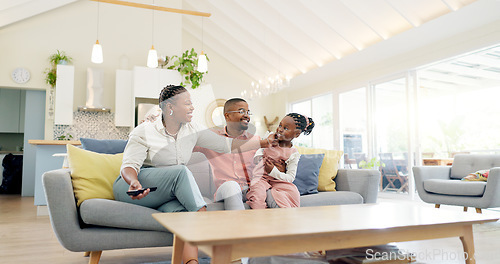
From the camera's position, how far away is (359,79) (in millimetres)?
7086

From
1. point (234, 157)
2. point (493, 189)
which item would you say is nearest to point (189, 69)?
point (234, 157)

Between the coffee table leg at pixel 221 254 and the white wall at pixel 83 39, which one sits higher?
the white wall at pixel 83 39

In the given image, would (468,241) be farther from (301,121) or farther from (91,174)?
(91,174)

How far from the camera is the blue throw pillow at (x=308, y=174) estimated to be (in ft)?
9.32

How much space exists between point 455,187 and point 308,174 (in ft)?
6.53

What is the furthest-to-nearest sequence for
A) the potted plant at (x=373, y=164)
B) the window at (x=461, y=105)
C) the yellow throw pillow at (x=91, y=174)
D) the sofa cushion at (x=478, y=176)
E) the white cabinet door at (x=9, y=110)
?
the white cabinet door at (x=9, y=110)
the potted plant at (x=373, y=164)
the window at (x=461, y=105)
the sofa cushion at (x=478, y=176)
the yellow throw pillow at (x=91, y=174)

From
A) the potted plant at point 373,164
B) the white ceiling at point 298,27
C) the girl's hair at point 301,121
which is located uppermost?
the white ceiling at point 298,27

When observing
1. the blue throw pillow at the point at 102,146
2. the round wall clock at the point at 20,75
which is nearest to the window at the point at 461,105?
the blue throw pillow at the point at 102,146

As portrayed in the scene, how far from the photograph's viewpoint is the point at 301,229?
128 centimetres

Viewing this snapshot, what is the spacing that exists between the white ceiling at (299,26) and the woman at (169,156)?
382 centimetres

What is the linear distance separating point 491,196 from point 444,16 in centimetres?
239

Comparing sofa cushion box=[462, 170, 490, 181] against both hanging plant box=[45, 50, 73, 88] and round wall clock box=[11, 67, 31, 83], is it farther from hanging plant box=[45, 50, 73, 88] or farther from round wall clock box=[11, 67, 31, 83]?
round wall clock box=[11, 67, 31, 83]

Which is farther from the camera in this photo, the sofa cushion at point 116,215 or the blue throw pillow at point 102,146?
the blue throw pillow at point 102,146

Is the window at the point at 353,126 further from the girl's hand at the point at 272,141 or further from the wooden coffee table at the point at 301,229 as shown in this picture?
the wooden coffee table at the point at 301,229
